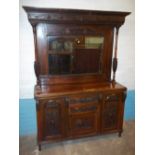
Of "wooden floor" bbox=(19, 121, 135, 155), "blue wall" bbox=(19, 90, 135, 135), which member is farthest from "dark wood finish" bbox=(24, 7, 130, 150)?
"blue wall" bbox=(19, 90, 135, 135)

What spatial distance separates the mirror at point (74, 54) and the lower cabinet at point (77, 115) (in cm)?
43

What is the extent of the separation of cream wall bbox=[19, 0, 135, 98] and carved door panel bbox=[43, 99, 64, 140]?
500 mm

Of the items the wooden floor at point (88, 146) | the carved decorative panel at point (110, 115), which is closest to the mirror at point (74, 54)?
the carved decorative panel at point (110, 115)

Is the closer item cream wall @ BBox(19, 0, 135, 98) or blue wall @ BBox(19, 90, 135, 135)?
cream wall @ BBox(19, 0, 135, 98)

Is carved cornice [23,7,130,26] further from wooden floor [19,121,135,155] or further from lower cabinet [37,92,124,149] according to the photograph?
wooden floor [19,121,135,155]

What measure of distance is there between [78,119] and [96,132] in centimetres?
35

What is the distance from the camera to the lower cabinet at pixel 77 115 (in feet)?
6.93

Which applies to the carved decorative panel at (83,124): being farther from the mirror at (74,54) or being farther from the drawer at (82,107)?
the mirror at (74,54)

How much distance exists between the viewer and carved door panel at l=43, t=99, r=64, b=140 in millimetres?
2096

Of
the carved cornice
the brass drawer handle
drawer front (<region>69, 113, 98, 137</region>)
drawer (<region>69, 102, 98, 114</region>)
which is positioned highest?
the carved cornice

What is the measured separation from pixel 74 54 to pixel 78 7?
0.65 meters

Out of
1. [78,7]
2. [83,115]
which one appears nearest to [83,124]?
[83,115]

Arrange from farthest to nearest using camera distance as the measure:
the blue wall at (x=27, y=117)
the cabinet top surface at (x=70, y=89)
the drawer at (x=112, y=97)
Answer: the blue wall at (x=27, y=117)
the drawer at (x=112, y=97)
the cabinet top surface at (x=70, y=89)
